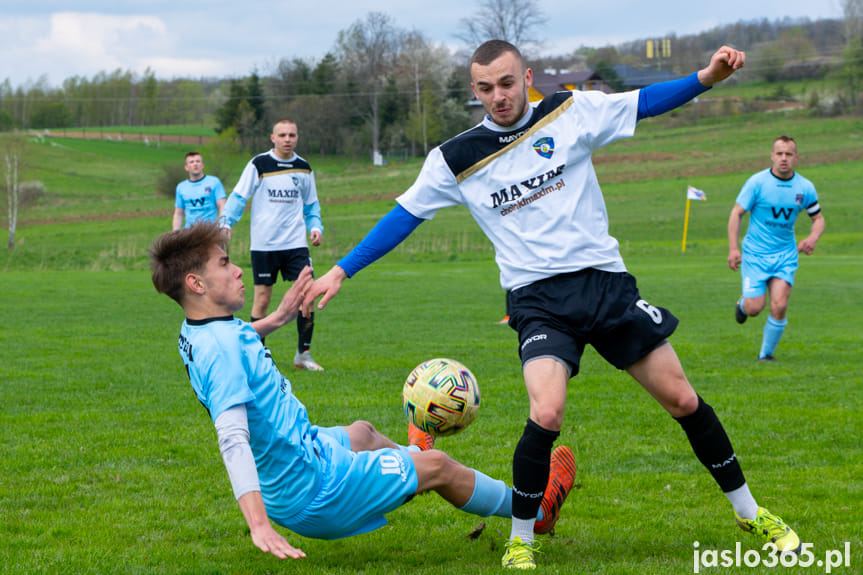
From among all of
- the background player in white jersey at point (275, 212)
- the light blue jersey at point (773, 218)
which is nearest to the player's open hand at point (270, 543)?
the background player in white jersey at point (275, 212)

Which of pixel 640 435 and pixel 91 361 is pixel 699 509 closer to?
pixel 640 435

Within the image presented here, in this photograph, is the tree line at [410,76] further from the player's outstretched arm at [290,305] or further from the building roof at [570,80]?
the player's outstretched arm at [290,305]

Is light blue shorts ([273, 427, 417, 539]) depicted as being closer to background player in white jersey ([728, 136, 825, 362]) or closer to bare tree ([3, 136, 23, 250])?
background player in white jersey ([728, 136, 825, 362])

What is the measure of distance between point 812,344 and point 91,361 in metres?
9.25

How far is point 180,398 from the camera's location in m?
8.14

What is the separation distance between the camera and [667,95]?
4379mm

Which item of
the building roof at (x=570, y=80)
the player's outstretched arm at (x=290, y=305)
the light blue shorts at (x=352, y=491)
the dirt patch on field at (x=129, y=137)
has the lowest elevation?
the light blue shorts at (x=352, y=491)

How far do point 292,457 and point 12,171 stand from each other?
46.4 m

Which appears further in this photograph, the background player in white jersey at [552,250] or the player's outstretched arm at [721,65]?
the player's outstretched arm at [721,65]

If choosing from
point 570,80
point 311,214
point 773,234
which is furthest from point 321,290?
point 570,80

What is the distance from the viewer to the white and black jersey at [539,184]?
4.27 meters

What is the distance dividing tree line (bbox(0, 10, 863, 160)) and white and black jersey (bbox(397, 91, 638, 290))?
2422 inches

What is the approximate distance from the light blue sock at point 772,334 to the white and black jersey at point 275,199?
562cm

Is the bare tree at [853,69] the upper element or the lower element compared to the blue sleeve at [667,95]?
upper
